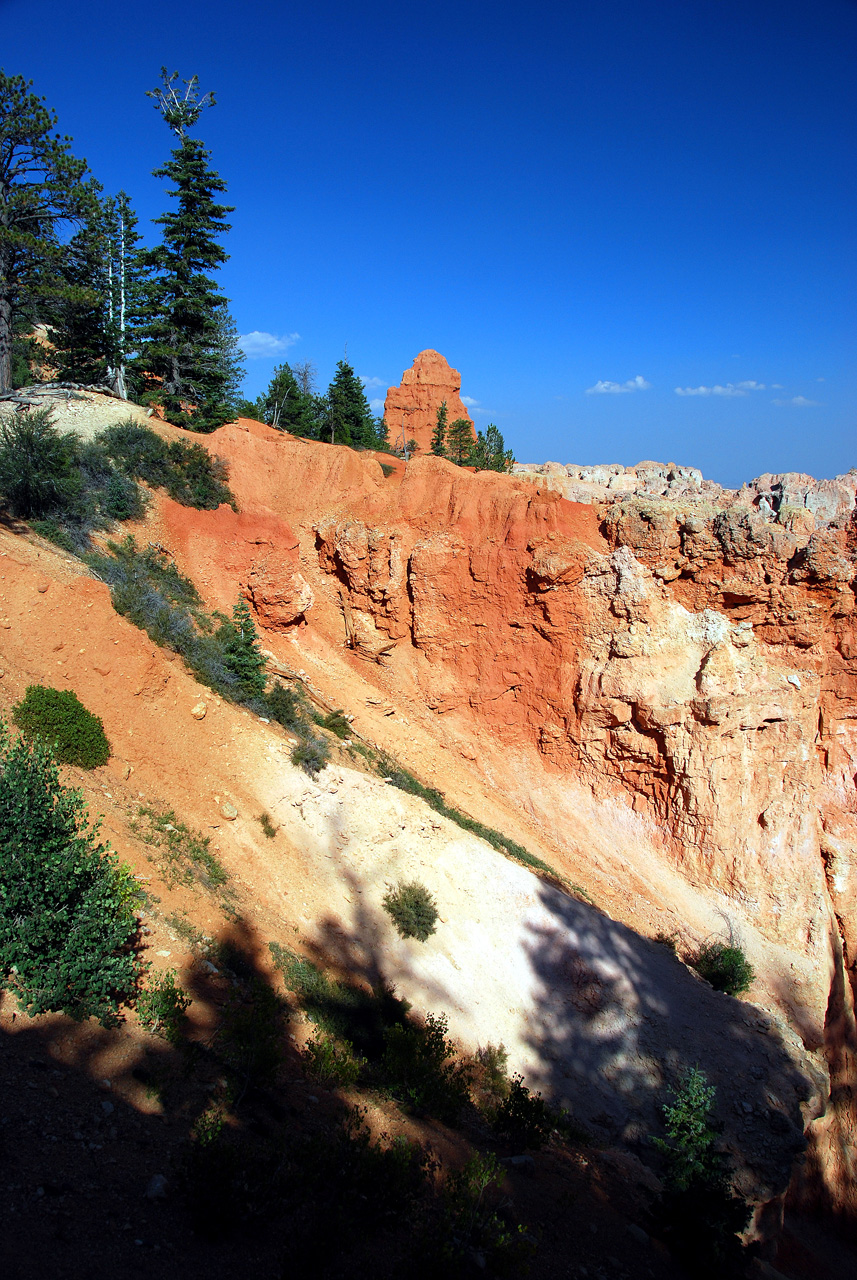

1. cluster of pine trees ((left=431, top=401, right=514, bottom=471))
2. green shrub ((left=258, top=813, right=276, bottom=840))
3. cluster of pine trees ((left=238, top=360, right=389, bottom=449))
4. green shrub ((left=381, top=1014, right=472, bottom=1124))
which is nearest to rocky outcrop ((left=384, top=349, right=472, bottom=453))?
cluster of pine trees ((left=431, top=401, right=514, bottom=471))

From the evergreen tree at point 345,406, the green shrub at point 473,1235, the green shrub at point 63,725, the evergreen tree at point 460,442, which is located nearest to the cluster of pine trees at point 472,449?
the evergreen tree at point 460,442

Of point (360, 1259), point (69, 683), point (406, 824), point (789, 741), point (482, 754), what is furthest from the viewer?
point (482, 754)

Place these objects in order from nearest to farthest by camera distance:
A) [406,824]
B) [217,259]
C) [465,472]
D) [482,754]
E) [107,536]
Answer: [406,824] < [107,536] < [482,754] < [465,472] < [217,259]

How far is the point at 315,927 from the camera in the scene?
11992 mm

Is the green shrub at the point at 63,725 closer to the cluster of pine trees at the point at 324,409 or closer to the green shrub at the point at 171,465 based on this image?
the green shrub at the point at 171,465

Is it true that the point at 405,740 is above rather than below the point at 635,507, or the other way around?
below

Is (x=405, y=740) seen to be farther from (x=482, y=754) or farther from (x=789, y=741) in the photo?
(x=789, y=741)

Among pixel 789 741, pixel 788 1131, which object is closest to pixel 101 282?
pixel 789 741

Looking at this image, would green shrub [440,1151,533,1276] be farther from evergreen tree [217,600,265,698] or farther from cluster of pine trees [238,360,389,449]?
cluster of pine trees [238,360,389,449]

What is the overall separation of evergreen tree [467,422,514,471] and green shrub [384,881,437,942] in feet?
76.3

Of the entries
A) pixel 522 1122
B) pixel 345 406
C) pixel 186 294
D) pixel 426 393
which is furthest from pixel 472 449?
pixel 522 1122

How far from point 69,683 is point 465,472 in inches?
605

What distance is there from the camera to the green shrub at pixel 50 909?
642cm

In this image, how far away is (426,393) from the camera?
6738 centimetres
